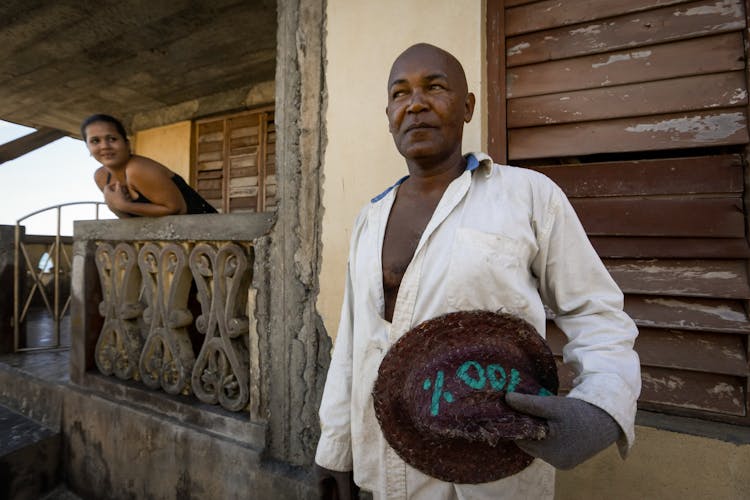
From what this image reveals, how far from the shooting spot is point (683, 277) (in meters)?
1.43

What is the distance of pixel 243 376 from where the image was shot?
2.06m

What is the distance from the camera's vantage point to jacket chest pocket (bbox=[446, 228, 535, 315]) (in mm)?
952

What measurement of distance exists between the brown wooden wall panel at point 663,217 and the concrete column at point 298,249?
46.2 inches

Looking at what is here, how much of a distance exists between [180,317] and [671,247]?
2.40m

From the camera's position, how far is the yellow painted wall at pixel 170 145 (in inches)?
229

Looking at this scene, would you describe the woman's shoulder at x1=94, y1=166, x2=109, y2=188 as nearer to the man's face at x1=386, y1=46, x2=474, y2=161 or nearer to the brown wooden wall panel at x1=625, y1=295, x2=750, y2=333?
the man's face at x1=386, y1=46, x2=474, y2=161

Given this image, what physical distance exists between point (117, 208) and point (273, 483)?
1929mm

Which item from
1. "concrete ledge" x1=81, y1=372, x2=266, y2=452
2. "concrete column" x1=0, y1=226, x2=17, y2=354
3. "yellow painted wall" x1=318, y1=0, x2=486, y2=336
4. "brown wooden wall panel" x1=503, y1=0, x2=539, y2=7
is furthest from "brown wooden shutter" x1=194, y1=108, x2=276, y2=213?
"brown wooden wall panel" x1=503, y1=0, x2=539, y2=7

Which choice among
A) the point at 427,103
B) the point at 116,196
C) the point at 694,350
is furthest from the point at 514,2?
the point at 116,196

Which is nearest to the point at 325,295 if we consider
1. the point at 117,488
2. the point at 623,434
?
the point at 623,434

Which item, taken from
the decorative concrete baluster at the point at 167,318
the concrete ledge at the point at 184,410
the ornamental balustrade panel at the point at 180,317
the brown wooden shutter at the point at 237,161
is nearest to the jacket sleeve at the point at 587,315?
the ornamental balustrade panel at the point at 180,317

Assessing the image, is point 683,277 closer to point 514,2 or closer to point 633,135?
point 633,135

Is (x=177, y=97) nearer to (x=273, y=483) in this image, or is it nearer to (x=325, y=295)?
(x=325, y=295)

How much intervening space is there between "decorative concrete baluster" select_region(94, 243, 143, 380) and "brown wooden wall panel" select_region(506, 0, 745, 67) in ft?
8.12
